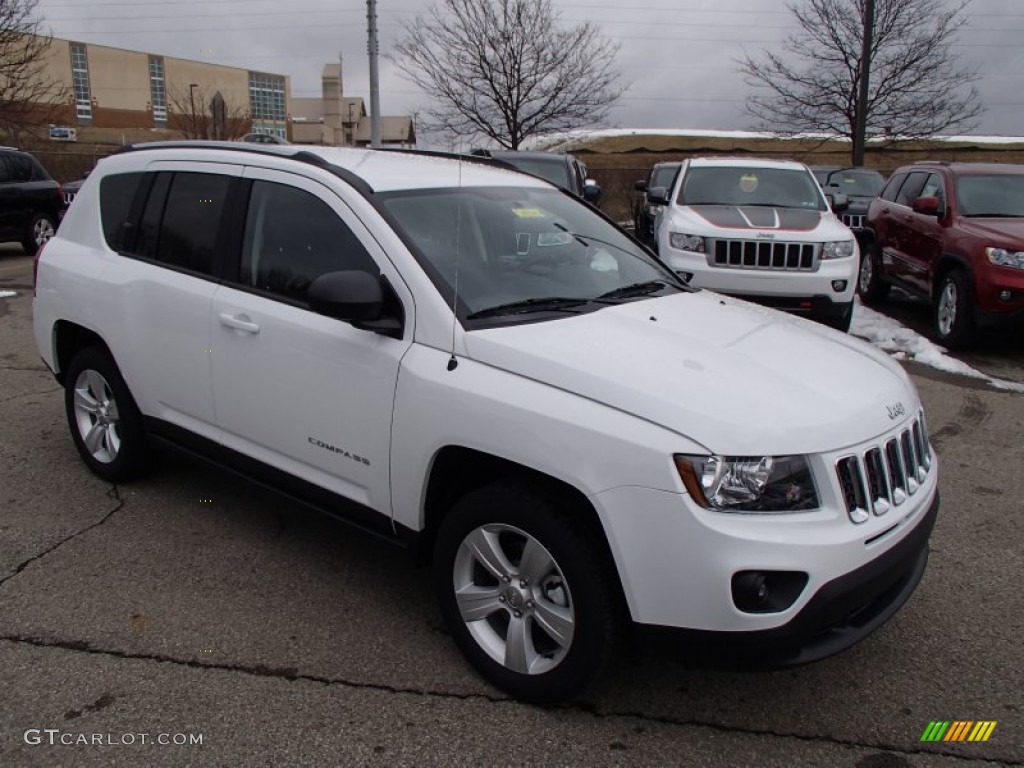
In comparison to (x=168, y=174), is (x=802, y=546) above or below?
below

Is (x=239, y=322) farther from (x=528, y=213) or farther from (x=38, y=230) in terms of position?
(x=38, y=230)

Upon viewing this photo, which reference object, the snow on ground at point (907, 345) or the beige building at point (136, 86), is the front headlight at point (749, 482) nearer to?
the snow on ground at point (907, 345)

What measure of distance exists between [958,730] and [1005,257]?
21.0 feet

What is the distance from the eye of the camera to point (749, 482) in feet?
7.80

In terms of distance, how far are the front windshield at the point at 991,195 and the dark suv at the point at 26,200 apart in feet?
43.8

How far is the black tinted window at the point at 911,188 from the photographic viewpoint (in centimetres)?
986

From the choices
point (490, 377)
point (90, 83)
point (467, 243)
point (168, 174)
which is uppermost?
point (90, 83)

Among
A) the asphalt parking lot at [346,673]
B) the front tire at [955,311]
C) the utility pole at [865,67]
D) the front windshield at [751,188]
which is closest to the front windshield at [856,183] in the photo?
the utility pole at [865,67]

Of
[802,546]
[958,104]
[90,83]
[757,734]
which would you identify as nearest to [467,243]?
[802,546]

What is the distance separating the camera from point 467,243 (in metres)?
3.30

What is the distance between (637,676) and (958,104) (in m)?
30.8

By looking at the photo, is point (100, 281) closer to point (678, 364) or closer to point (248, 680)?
point (248, 680)

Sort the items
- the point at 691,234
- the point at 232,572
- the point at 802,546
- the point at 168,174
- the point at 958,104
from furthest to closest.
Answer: the point at 958,104, the point at 691,234, the point at 168,174, the point at 232,572, the point at 802,546

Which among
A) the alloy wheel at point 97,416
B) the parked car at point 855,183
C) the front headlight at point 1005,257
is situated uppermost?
the parked car at point 855,183
